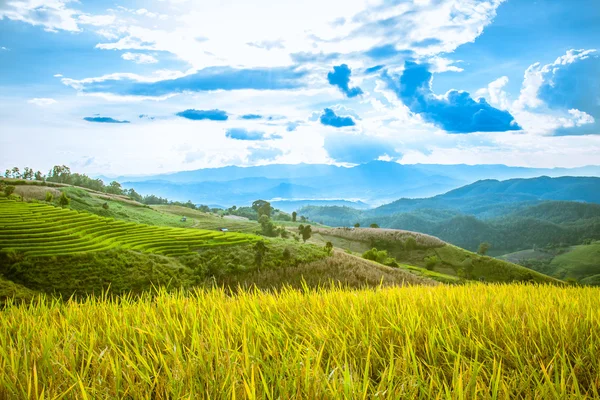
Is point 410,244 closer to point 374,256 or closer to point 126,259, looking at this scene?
point 374,256

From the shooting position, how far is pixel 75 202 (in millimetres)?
43562

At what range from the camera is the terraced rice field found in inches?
842

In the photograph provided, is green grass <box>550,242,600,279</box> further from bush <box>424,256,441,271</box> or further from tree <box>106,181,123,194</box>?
tree <box>106,181,123,194</box>

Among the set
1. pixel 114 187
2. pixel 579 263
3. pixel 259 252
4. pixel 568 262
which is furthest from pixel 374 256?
pixel 568 262

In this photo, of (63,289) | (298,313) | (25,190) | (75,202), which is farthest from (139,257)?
(25,190)

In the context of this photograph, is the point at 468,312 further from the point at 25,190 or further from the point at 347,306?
the point at 25,190

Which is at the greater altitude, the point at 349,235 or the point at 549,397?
the point at 549,397

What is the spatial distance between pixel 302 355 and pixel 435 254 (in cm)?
8547

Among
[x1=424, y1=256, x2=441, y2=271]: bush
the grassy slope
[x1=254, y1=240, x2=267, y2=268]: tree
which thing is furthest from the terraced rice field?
the grassy slope

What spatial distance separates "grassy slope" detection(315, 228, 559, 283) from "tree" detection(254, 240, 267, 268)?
51.3 meters

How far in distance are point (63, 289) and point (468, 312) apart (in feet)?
63.2

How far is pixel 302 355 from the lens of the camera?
2373mm

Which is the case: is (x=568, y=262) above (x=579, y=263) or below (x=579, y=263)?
below

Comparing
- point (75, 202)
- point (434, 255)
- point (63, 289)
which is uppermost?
point (75, 202)
